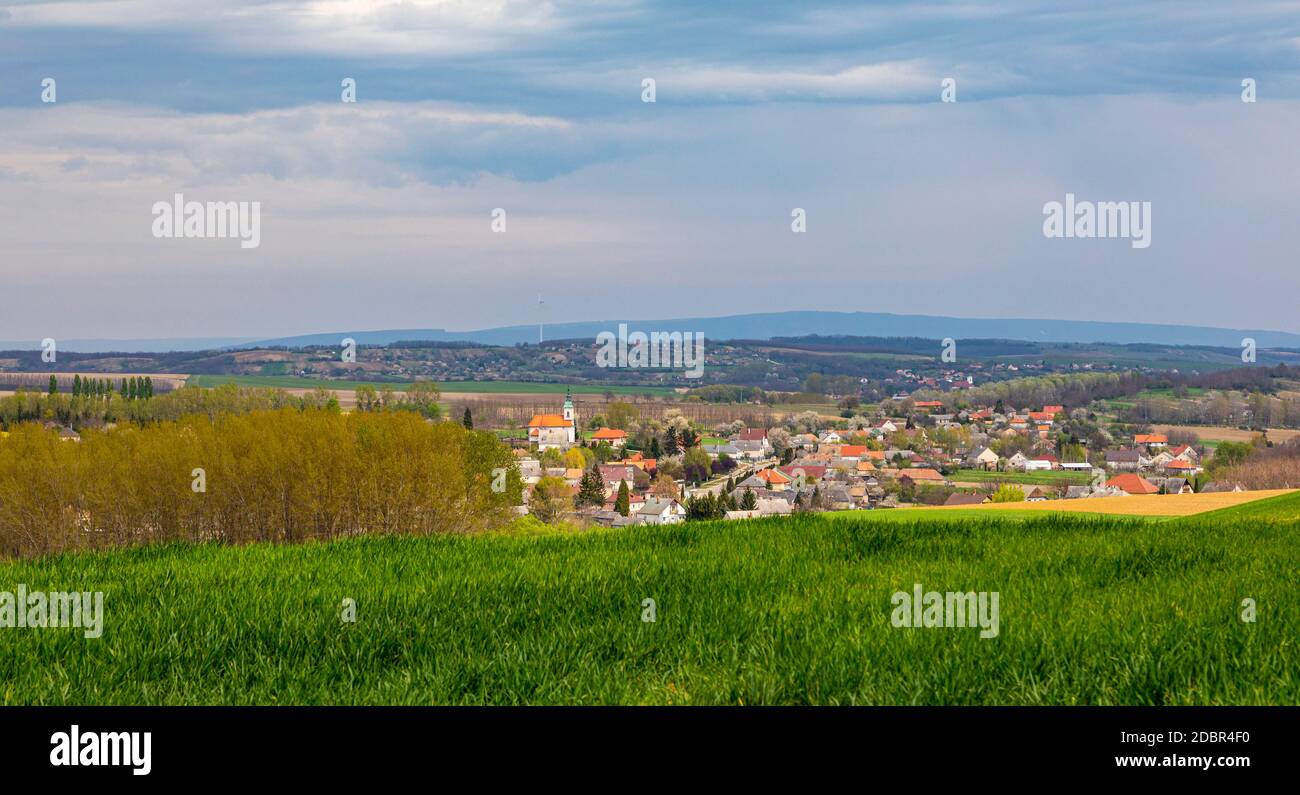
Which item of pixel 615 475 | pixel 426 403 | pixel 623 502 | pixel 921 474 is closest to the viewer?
pixel 623 502

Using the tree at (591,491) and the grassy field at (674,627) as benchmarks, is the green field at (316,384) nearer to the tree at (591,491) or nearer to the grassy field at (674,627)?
the tree at (591,491)

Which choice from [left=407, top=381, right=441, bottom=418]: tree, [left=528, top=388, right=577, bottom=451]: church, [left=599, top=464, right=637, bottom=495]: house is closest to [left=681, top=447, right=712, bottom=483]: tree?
[left=599, top=464, right=637, bottom=495]: house

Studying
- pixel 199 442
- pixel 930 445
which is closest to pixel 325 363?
pixel 930 445

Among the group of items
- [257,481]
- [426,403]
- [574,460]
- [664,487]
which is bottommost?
[664,487]

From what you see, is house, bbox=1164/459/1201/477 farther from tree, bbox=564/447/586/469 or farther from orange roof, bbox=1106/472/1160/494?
tree, bbox=564/447/586/469

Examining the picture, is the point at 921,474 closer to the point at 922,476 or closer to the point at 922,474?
the point at 922,474

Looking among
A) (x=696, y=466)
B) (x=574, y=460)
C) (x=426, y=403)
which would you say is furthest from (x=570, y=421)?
(x=426, y=403)
